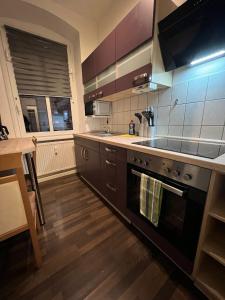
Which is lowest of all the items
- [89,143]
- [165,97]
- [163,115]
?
[89,143]

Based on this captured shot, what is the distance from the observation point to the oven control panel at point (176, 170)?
693 millimetres

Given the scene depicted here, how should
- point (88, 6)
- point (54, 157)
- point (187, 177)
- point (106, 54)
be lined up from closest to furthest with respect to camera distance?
point (187, 177), point (106, 54), point (88, 6), point (54, 157)

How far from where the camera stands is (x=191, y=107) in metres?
1.21

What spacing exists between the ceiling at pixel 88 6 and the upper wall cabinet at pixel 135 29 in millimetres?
961

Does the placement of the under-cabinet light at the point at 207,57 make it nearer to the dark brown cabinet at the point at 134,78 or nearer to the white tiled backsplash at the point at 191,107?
the white tiled backsplash at the point at 191,107

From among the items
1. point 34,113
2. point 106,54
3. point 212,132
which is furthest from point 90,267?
point 34,113

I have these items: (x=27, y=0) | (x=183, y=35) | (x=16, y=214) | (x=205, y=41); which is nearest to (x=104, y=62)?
(x=183, y=35)

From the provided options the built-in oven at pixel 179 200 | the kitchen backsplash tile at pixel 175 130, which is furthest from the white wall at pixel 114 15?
the built-in oven at pixel 179 200

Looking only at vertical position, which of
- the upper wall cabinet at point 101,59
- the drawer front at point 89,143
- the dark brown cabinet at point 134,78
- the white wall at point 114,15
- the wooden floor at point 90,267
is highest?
the white wall at point 114,15

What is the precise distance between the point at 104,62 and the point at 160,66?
815 mm

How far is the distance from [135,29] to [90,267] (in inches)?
81.2

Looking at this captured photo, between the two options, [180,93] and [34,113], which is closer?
[180,93]

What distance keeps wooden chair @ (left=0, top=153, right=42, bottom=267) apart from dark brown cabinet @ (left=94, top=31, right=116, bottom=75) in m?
1.48

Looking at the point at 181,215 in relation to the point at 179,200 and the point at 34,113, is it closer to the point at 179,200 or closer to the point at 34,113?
the point at 179,200
